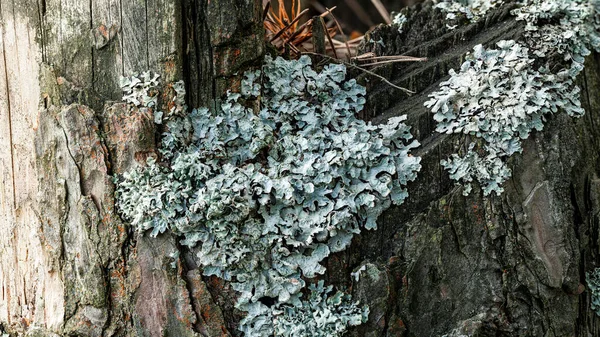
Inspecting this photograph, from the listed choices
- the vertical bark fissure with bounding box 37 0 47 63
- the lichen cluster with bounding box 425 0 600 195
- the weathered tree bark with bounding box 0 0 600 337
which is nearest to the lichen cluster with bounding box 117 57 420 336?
the weathered tree bark with bounding box 0 0 600 337

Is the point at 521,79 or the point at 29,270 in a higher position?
the point at 521,79

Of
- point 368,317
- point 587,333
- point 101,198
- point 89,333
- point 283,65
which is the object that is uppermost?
point 283,65

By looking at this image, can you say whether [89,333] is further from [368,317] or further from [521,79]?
[521,79]

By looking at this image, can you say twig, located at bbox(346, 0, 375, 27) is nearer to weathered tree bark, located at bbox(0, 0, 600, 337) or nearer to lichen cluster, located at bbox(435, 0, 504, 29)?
lichen cluster, located at bbox(435, 0, 504, 29)

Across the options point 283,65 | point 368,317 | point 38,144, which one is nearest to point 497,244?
point 368,317

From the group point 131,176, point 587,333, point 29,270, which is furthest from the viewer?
point 587,333

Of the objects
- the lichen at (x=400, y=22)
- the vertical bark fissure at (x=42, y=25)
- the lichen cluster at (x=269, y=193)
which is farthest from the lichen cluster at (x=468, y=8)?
the vertical bark fissure at (x=42, y=25)
